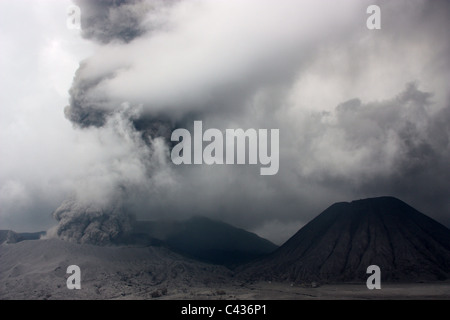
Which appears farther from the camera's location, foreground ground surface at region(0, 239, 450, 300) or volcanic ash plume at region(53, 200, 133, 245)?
volcanic ash plume at region(53, 200, 133, 245)

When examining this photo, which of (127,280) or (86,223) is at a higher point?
(86,223)

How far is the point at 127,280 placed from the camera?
449 ft

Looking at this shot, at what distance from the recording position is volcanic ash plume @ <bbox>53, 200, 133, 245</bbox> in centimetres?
14112

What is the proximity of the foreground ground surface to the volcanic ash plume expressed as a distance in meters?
3.77

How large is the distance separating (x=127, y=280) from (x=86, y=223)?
30293mm

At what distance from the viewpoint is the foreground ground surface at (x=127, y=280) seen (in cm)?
11512

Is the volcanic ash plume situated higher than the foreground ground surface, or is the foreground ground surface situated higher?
the volcanic ash plume
